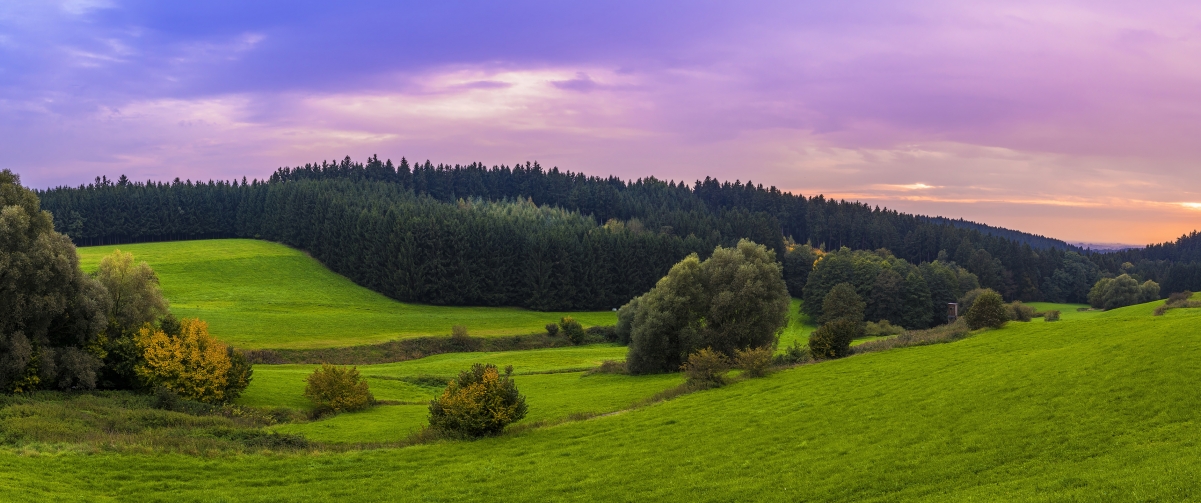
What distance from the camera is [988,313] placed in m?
52.8

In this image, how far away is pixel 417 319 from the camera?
109188mm

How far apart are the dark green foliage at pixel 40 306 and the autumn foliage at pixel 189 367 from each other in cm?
337

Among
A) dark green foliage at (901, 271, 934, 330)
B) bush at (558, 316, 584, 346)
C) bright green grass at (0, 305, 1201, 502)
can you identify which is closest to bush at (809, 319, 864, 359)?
bright green grass at (0, 305, 1201, 502)

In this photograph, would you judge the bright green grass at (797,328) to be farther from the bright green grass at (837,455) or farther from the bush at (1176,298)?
the bright green grass at (837,455)

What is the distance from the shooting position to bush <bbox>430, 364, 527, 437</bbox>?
35.1 metres

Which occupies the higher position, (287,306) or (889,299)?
(889,299)

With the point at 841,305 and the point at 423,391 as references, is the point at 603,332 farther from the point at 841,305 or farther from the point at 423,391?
the point at 423,391

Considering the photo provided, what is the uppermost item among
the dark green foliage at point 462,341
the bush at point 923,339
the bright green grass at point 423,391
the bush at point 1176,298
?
the bush at point 1176,298

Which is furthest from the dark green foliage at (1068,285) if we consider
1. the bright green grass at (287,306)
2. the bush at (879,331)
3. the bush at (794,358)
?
the bush at (794,358)

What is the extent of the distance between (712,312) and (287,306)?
7378 centimetres

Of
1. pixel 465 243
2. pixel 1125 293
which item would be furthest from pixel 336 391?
pixel 1125 293

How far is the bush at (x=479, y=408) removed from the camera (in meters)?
35.1

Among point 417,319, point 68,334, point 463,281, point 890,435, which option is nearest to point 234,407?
point 68,334

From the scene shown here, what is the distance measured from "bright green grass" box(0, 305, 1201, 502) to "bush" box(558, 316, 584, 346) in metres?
68.7
